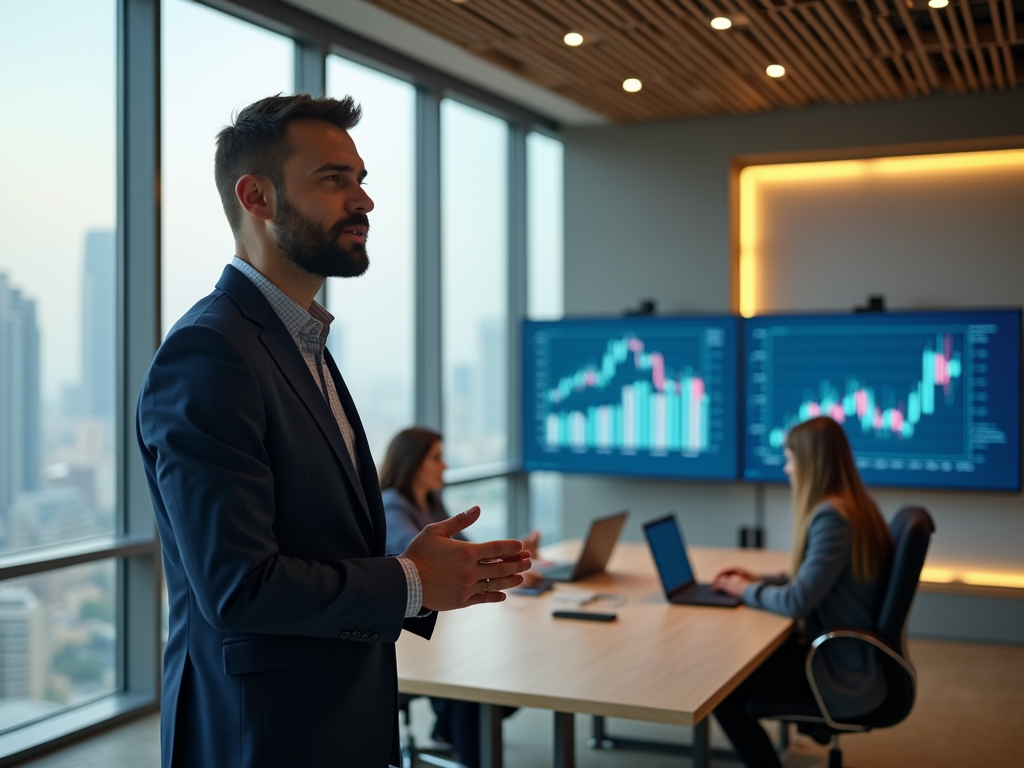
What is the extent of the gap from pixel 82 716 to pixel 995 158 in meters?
5.74

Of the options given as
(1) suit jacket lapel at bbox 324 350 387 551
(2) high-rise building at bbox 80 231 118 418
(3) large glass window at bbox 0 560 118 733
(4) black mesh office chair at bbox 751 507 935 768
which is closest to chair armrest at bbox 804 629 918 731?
(4) black mesh office chair at bbox 751 507 935 768

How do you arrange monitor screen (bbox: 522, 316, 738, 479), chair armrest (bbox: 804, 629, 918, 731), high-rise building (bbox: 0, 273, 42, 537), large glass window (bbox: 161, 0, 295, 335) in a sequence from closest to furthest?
chair armrest (bbox: 804, 629, 918, 731) < high-rise building (bbox: 0, 273, 42, 537) < large glass window (bbox: 161, 0, 295, 335) < monitor screen (bbox: 522, 316, 738, 479)

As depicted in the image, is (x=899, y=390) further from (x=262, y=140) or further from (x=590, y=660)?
(x=262, y=140)

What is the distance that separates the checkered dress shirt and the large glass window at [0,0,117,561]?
117 inches

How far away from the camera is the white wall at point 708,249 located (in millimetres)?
6395

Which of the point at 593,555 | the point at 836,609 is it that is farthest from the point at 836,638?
the point at 593,555

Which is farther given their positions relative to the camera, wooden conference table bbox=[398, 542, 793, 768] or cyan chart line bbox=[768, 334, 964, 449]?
cyan chart line bbox=[768, 334, 964, 449]

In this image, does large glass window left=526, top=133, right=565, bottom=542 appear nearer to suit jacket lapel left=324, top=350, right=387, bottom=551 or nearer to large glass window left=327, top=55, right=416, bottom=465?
large glass window left=327, top=55, right=416, bottom=465

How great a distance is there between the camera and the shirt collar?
5.15 ft

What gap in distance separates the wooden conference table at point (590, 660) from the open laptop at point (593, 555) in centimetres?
30

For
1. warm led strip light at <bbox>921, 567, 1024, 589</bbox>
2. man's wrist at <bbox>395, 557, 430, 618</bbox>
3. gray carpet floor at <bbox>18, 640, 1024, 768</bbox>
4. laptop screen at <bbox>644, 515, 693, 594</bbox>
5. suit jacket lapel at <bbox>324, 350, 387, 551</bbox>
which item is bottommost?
gray carpet floor at <bbox>18, 640, 1024, 768</bbox>

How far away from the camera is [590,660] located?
2996 millimetres

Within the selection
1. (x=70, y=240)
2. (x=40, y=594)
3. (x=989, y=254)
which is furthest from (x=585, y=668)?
(x=989, y=254)

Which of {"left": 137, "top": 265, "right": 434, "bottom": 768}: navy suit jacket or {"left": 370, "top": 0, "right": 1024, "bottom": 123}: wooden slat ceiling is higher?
{"left": 370, "top": 0, "right": 1024, "bottom": 123}: wooden slat ceiling
